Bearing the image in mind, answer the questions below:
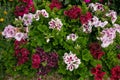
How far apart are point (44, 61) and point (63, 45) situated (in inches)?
12.0

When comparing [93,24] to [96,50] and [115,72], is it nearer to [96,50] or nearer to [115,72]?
[96,50]

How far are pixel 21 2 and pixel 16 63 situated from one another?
0.92 metres

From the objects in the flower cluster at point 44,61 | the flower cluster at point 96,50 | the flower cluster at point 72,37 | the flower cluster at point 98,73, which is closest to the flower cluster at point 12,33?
the flower cluster at point 44,61

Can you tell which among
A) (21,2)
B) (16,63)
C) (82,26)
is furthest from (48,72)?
(21,2)

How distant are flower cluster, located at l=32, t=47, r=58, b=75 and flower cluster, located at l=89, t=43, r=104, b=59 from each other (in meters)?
0.41

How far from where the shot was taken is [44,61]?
438 cm

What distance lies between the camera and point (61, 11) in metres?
4.87

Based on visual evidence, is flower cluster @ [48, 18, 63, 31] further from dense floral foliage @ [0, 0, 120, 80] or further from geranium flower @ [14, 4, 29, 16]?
geranium flower @ [14, 4, 29, 16]

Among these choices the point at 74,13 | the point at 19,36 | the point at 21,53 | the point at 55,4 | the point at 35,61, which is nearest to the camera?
the point at 35,61

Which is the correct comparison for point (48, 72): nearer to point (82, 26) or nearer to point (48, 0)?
point (82, 26)

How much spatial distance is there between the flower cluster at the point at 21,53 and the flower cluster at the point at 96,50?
2.34ft

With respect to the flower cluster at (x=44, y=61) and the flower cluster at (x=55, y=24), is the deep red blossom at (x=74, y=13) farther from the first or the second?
the flower cluster at (x=44, y=61)

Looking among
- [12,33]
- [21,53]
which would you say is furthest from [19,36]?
[21,53]

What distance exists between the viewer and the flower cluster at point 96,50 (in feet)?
14.6
